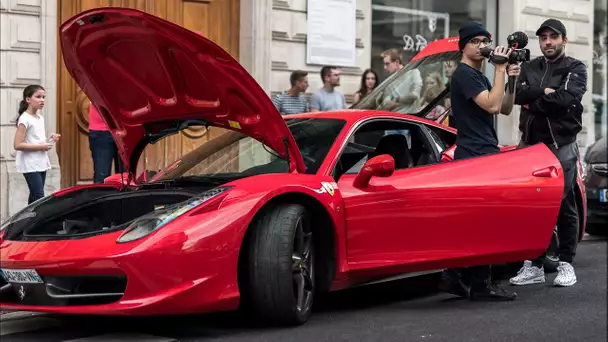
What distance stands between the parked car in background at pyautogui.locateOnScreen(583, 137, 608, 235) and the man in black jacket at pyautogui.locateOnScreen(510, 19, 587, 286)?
2.60 m

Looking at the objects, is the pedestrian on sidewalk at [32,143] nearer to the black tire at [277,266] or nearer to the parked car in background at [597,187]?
the black tire at [277,266]

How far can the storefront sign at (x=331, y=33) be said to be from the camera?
14.2m

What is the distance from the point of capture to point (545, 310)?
686 cm

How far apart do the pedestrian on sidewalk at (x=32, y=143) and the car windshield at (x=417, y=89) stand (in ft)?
9.26

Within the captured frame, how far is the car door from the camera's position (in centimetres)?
657

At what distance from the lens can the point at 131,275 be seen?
5555 mm

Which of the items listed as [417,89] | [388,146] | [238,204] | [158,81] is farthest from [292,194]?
[417,89]

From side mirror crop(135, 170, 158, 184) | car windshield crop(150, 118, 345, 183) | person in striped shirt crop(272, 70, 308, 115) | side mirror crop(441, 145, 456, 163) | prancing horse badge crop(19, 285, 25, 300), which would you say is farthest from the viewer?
person in striped shirt crop(272, 70, 308, 115)

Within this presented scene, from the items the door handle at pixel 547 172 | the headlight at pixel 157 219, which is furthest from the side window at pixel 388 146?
the headlight at pixel 157 219

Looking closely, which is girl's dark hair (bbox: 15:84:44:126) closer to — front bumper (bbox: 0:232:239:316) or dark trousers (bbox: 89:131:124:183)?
dark trousers (bbox: 89:131:124:183)

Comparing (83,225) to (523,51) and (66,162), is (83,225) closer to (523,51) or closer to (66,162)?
(523,51)

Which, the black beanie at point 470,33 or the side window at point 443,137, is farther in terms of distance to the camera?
the side window at point 443,137

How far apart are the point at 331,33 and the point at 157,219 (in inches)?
355

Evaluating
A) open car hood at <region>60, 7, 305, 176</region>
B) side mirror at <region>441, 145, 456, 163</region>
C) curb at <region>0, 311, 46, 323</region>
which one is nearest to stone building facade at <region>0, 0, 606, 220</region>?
open car hood at <region>60, 7, 305, 176</region>
